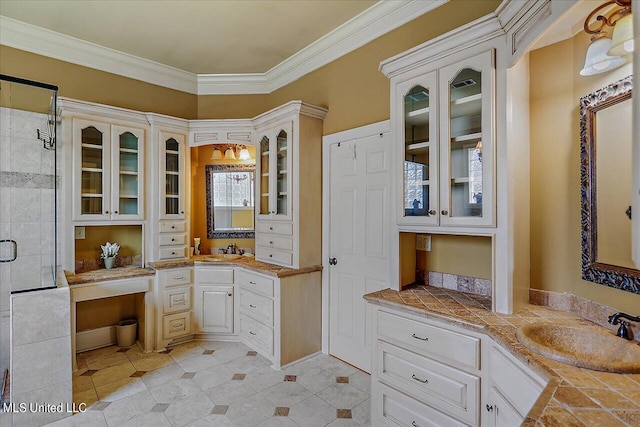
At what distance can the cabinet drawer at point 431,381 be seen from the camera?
168cm

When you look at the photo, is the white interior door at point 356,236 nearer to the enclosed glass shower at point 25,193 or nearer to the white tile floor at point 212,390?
the white tile floor at point 212,390

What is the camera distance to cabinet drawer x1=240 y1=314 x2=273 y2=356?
312 cm

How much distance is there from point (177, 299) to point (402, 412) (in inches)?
99.8

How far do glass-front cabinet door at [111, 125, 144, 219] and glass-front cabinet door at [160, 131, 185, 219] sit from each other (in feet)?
0.66

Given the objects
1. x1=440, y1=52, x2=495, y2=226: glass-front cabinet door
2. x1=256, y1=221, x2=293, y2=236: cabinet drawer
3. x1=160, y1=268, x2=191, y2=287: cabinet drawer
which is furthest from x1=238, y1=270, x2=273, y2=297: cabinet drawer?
x1=440, y1=52, x2=495, y2=226: glass-front cabinet door

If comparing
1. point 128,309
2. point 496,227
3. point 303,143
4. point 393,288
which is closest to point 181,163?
point 303,143

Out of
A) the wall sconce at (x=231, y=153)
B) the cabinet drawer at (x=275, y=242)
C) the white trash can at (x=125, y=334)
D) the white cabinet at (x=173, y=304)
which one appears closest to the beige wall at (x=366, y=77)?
the wall sconce at (x=231, y=153)

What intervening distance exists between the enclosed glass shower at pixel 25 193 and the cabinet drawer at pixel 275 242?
5.72 feet

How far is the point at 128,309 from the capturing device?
3.68m

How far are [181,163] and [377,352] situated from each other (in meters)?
2.88

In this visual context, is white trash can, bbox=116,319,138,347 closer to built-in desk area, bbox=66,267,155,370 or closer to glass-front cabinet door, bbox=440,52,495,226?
built-in desk area, bbox=66,267,155,370

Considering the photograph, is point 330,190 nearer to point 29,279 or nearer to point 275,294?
point 275,294

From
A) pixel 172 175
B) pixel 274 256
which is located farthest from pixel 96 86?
pixel 274 256

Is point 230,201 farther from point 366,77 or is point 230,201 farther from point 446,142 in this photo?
point 446,142
